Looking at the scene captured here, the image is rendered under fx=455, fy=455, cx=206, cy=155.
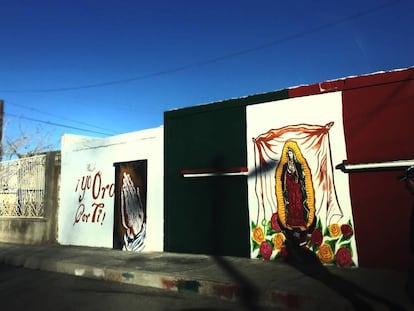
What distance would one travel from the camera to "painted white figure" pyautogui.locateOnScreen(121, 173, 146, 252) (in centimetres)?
1163

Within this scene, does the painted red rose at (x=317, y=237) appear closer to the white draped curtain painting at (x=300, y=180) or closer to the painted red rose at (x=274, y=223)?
the white draped curtain painting at (x=300, y=180)

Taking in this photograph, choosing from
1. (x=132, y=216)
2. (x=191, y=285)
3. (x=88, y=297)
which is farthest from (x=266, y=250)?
(x=132, y=216)

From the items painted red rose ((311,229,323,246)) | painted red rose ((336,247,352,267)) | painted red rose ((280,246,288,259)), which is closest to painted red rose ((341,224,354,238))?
painted red rose ((336,247,352,267))

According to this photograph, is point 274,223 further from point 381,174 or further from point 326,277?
point 381,174

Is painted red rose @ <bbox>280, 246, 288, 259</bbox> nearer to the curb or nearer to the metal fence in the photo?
the curb

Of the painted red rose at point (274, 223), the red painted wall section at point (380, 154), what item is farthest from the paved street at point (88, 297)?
the red painted wall section at point (380, 154)

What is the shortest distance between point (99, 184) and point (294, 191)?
6152 millimetres

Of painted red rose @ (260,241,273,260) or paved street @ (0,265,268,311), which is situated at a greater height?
painted red rose @ (260,241,273,260)

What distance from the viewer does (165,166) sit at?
11344 mm

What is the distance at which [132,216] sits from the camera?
11.8 metres

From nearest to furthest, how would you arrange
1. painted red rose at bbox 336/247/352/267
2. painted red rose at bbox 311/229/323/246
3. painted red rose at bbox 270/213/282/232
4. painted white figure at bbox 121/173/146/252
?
painted red rose at bbox 336/247/352/267 → painted red rose at bbox 311/229/323/246 → painted red rose at bbox 270/213/282/232 → painted white figure at bbox 121/173/146/252

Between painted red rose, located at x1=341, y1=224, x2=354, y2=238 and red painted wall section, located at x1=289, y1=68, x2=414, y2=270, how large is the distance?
0.13m

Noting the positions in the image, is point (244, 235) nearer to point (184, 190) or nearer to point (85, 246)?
point (184, 190)

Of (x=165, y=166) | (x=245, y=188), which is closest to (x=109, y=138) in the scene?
(x=165, y=166)
